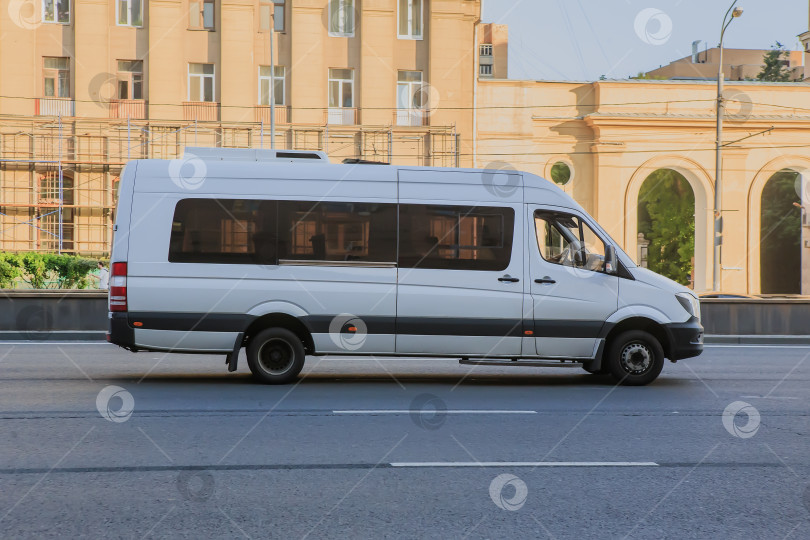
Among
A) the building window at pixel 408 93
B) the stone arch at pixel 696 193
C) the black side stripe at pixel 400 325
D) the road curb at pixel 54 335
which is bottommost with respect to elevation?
the road curb at pixel 54 335

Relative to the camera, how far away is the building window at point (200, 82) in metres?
37.8

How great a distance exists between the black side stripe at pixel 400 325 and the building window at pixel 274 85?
91.2 feet

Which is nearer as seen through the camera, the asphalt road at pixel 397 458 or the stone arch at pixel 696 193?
the asphalt road at pixel 397 458

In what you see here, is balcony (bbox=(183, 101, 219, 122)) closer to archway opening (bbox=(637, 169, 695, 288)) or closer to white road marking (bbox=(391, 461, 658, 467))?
archway opening (bbox=(637, 169, 695, 288))

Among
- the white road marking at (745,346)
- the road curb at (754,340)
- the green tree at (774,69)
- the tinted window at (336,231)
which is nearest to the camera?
the tinted window at (336,231)

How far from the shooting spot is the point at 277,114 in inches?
1500

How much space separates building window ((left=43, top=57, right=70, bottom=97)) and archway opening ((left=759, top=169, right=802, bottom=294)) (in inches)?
1387

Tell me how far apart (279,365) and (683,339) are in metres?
4.75

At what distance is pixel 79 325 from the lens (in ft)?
63.6

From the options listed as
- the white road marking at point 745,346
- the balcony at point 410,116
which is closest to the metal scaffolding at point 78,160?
the balcony at point 410,116

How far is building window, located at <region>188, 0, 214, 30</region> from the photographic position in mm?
37812

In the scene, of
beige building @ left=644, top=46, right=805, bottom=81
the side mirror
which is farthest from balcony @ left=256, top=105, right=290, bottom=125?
A: beige building @ left=644, top=46, right=805, bottom=81

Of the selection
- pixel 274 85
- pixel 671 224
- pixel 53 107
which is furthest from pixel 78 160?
A: pixel 671 224

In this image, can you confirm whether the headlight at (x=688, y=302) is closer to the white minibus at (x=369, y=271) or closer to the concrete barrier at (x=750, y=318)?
the white minibus at (x=369, y=271)
